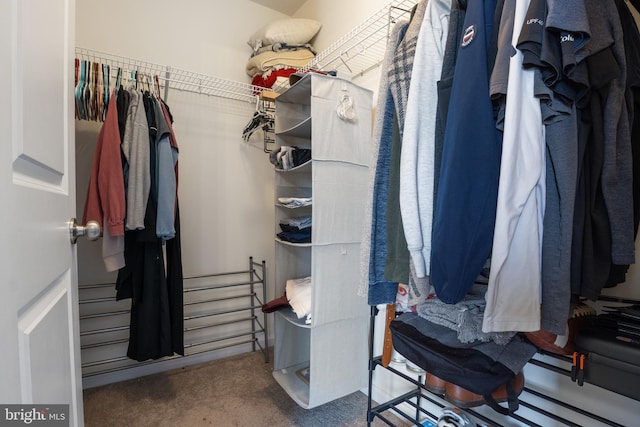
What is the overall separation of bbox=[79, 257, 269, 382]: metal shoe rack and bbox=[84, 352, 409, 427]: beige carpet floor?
0.16m

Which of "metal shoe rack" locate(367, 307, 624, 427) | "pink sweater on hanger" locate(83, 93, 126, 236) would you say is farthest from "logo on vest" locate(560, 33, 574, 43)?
"pink sweater on hanger" locate(83, 93, 126, 236)

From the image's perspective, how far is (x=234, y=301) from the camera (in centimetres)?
223

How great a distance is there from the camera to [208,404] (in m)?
1.61

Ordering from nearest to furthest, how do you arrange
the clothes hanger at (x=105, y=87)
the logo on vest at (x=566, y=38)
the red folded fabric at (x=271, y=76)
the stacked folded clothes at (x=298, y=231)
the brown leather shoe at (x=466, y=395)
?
the logo on vest at (x=566, y=38)
the brown leather shoe at (x=466, y=395)
the clothes hanger at (x=105, y=87)
the stacked folded clothes at (x=298, y=231)
the red folded fabric at (x=271, y=76)

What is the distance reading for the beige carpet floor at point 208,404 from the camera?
1.48 meters

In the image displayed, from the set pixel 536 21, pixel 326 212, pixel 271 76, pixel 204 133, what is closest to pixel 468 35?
pixel 536 21

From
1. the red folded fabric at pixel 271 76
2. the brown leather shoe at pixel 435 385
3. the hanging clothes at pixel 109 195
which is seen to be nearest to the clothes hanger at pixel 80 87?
the hanging clothes at pixel 109 195

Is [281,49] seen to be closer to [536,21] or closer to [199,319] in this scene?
[536,21]

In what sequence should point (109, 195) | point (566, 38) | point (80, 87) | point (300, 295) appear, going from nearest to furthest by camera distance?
point (566, 38) < point (109, 195) < point (80, 87) < point (300, 295)

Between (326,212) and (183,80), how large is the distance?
144 centimetres

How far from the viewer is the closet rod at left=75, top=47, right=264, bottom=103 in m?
1.70

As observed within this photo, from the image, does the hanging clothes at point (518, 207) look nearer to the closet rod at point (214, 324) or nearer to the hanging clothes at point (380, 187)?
the hanging clothes at point (380, 187)

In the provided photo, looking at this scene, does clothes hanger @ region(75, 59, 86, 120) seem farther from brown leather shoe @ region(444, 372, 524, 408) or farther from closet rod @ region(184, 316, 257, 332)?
brown leather shoe @ region(444, 372, 524, 408)

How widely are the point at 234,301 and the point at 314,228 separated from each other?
1212 millimetres
